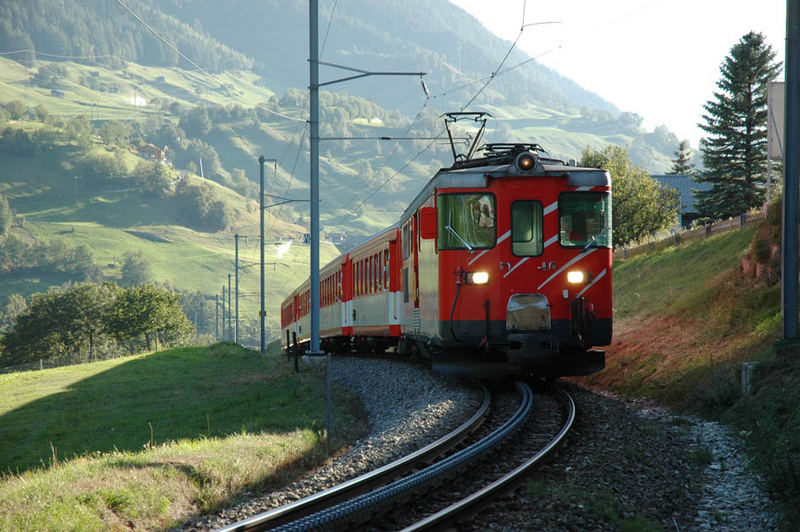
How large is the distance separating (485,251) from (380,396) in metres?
4.00

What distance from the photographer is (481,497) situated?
6.76 meters

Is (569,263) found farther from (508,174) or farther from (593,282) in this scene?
(508,174)

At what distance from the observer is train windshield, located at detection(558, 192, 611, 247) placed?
40.9 feet

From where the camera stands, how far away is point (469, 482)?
7625 millimetres

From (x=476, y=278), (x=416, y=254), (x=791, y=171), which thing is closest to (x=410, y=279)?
(x=416, y=254)

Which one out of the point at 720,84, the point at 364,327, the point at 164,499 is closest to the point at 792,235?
the point at 164,499

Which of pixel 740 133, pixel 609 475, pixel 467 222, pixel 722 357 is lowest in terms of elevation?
pixel 609 475

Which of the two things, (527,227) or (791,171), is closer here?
(791,171)

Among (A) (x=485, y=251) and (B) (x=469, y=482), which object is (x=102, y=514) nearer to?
(B) (x=469, y=482)

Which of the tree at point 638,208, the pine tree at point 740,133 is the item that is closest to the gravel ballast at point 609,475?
the pine tree at point 740,133

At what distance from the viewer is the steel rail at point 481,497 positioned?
6.10m

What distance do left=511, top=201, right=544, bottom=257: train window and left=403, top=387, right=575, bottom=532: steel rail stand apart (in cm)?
388

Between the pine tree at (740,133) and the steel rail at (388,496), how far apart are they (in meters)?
37.5

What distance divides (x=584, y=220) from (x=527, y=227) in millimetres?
928
